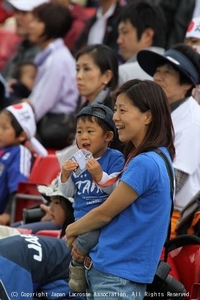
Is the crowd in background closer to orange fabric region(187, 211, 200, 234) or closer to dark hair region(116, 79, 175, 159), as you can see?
dark hair region(116, 79, 175, 159)

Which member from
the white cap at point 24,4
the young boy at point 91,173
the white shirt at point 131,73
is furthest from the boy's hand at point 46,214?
the white cap at point 24,4

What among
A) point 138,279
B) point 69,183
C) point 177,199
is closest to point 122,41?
point 177,199

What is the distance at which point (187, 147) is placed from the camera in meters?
6.11

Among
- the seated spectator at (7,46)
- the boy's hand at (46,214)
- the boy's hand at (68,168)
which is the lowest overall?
the seated spectator at (7,46)

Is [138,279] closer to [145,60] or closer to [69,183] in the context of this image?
[69,183]

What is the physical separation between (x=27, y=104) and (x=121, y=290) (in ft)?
12.0

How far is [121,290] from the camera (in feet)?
15.3

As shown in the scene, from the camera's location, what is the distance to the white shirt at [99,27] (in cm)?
925

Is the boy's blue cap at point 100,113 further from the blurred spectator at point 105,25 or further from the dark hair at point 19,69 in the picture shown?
the dark hair at point 19,69

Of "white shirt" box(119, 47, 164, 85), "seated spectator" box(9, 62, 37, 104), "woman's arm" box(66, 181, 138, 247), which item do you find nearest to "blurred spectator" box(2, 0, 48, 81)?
"seated spectator" box(9, 62, 37, 104)

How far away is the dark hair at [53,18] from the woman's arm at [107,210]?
4944mm

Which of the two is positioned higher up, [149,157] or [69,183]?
[149,157]

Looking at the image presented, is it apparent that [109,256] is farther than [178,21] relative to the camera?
No

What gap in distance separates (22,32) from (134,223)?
240 inches
